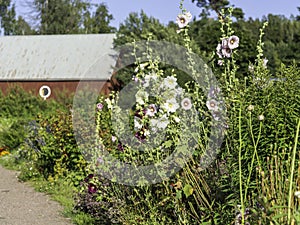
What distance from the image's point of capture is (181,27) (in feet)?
14.1

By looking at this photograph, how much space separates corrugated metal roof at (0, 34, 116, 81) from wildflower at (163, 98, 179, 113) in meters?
21.2

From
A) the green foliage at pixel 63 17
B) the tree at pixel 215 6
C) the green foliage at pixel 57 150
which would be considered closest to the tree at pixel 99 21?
the green foliage at pixel 63 17

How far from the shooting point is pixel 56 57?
27.7 m

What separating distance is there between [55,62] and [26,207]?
21.9 metres

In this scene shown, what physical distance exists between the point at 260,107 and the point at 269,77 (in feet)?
1.03

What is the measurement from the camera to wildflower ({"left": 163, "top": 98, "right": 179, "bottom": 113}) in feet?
13.7

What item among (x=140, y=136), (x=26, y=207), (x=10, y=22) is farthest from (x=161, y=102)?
(x=10, y=22)

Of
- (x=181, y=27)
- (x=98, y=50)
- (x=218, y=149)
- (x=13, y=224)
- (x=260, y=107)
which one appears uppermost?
(x=98, y=50)

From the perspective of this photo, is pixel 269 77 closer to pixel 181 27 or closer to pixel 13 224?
pixel 181 27

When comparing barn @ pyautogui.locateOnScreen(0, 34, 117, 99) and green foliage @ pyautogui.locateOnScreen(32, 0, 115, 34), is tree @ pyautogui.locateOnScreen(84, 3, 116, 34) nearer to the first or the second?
green foliage @ pyautogui.locateOnScreen(32, 0, 115, 34)

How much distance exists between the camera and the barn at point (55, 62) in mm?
26578

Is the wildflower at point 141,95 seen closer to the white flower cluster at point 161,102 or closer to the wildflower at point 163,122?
the white flower cluster at point 161,102

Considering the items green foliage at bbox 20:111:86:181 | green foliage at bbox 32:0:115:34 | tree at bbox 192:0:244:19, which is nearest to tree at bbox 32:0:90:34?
green foliage at bbox 32:0:115:34

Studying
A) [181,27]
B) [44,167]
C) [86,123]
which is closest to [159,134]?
[181,27]
